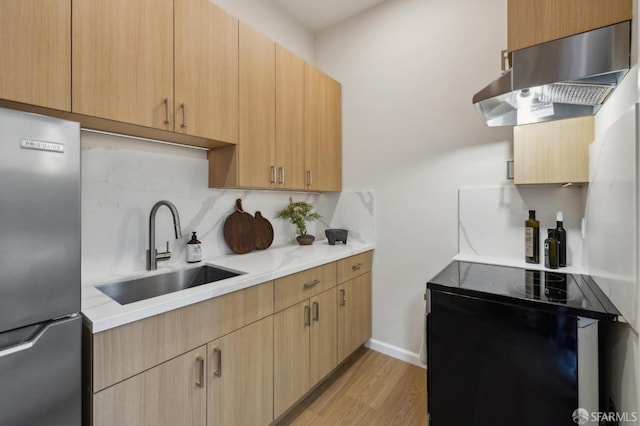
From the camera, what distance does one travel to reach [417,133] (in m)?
2.31

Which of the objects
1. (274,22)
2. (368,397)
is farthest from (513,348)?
(274,22)

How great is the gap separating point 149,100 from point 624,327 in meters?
2.12

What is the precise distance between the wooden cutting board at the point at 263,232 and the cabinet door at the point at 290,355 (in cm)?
67

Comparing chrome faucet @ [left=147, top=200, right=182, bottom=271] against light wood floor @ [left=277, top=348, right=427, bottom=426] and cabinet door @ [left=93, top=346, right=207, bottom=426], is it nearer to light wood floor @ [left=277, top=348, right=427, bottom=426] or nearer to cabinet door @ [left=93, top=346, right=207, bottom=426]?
cabinet door @ [left=93, top=346, right=207, bottom=426]

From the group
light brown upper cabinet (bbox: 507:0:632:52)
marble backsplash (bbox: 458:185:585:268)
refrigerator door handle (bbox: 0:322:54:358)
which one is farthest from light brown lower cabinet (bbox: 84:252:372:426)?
light brown upper cabinet (bbox: 507:0:632:52)

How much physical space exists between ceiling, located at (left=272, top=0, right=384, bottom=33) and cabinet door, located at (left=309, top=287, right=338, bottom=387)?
2.36 m

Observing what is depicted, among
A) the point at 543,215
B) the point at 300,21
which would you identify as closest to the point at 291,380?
the point at 543,215

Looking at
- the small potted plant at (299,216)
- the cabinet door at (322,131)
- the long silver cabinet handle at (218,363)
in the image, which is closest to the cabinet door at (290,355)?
the long silver cabinet handle at (218,363)

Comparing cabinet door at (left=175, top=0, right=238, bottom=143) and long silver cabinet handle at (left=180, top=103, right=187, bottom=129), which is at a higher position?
cabinet door at (left=175, top=0, right=238, bottom=143)

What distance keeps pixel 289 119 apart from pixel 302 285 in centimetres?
119

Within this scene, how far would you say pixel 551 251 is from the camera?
5.48 ft

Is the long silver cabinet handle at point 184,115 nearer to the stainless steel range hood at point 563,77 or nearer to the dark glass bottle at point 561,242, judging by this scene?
the stainless steel range hood at point 563,77

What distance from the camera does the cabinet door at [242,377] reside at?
130 centimetres

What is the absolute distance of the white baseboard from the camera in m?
2.32
